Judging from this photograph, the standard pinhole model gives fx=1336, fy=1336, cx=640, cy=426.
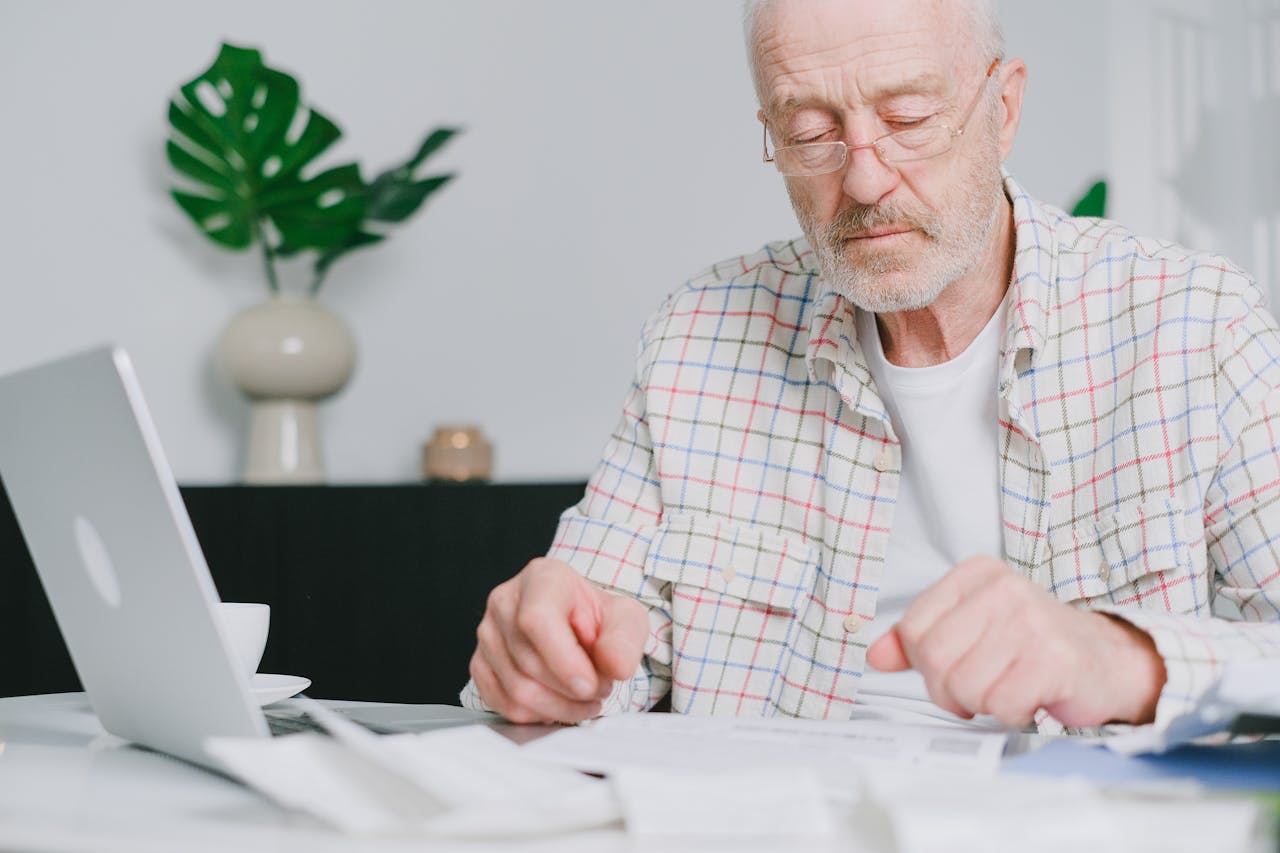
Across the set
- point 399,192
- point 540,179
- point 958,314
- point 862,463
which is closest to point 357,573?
point 399,192

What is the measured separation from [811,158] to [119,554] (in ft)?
2.38

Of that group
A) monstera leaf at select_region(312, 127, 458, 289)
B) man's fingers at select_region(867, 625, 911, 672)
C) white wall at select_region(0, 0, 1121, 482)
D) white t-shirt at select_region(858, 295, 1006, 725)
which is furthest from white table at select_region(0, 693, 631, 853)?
white wall at select_region(0, 0, 1121, 482)

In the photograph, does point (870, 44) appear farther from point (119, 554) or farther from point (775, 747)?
point (119, 554)

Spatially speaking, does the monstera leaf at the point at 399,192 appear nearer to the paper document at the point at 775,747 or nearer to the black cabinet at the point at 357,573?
the black cabinet at the point at 357,573

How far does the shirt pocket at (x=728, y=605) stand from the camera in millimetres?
1344

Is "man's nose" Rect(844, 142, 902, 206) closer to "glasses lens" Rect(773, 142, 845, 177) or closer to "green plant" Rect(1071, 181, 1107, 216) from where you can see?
"glasses lens" Rect(773, 142, 845, 177)

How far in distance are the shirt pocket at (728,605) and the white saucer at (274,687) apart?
0.41m

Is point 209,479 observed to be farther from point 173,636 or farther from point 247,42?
point 173,636

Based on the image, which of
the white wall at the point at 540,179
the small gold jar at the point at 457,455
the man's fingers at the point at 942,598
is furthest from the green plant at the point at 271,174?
the man's fingers at the point at 942,598

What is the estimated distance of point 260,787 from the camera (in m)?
0.62

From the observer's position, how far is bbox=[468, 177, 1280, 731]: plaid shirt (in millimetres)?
1150

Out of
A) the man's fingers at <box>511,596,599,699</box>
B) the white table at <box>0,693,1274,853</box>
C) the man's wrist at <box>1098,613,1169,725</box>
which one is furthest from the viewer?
the man's fingers at <box>511,596,599,699</box>

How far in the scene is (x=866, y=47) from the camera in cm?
118

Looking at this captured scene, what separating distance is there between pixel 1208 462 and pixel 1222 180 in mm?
1493
